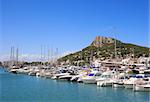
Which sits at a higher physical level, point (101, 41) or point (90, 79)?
point (101, 41)

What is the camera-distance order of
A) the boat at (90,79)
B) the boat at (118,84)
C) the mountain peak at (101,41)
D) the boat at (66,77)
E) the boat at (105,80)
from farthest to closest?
the mountain peak at (101,41) → the boat at (66,77) → the boat at (90,79) → the boat at (105,80) → the boat at (118,84)

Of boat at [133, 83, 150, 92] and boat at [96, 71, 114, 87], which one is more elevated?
boat at [96, 71, 114, 87]

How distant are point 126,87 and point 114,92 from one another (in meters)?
2.87

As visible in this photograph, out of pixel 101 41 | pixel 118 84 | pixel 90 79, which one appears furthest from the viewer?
pixel 101 41

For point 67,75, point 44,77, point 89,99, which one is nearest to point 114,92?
point 89,99

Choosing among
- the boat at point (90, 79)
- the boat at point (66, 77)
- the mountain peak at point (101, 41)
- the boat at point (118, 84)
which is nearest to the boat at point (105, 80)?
the boat at point (118, 84)

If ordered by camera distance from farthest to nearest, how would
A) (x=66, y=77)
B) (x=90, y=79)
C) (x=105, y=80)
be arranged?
(x=66, y=77)
(x=90, y=79)
(x=105, y=80)

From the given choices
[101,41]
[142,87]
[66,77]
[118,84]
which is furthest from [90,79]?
[101,41]

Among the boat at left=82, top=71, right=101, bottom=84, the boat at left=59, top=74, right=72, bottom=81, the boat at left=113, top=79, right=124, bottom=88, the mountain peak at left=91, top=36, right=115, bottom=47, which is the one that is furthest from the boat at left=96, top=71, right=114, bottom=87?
the mountain peak at left=91, top=36, right=115, bottom=47

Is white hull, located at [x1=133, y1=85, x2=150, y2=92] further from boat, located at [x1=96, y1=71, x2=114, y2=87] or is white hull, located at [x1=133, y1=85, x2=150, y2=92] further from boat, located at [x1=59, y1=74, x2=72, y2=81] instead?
boat, located at [x1=59, y1=74, x2=72, y2=81]

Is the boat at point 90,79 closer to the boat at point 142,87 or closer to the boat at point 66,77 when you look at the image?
the boat at point 66,77

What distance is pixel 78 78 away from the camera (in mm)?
50250

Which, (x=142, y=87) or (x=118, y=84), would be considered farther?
(x=118, y=84)

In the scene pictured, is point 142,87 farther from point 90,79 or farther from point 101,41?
point 101,41
